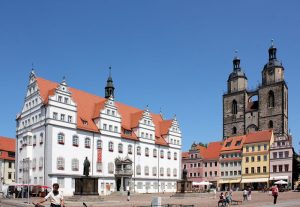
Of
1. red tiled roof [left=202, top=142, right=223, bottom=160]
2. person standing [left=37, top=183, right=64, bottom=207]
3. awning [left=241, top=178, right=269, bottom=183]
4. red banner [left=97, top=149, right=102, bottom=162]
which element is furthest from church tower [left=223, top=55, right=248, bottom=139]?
person standing [left=37, top=183, right=64, bottom=207]

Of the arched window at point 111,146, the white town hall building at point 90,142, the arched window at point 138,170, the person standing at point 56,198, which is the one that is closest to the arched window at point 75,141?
the white town hall building at point 90,142

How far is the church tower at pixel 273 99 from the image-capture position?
9912 cm

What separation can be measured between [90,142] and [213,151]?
136 feet

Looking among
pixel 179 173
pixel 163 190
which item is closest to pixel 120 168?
pixel 163 190

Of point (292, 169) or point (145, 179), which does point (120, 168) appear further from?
point (292, 169)

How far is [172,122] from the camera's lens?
81000mm

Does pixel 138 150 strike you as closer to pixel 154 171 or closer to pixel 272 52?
pixel 154 171

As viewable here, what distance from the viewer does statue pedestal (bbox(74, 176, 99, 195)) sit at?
4300 cm

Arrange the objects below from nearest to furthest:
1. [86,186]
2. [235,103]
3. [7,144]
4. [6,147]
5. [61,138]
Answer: [86,186], [61,138], [6,147], [7,144], [235,103]

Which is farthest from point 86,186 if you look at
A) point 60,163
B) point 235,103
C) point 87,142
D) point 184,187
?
point 235,103

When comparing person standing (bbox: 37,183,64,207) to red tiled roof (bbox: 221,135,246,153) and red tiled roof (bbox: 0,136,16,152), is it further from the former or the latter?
red tiled roof (bbox: 221,135,246,153)

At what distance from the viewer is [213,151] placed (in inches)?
3794

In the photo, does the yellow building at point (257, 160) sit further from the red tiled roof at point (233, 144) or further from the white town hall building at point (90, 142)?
the white town hall building at point (90, 142)

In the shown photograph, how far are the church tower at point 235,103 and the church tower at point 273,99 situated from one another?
557 cm
